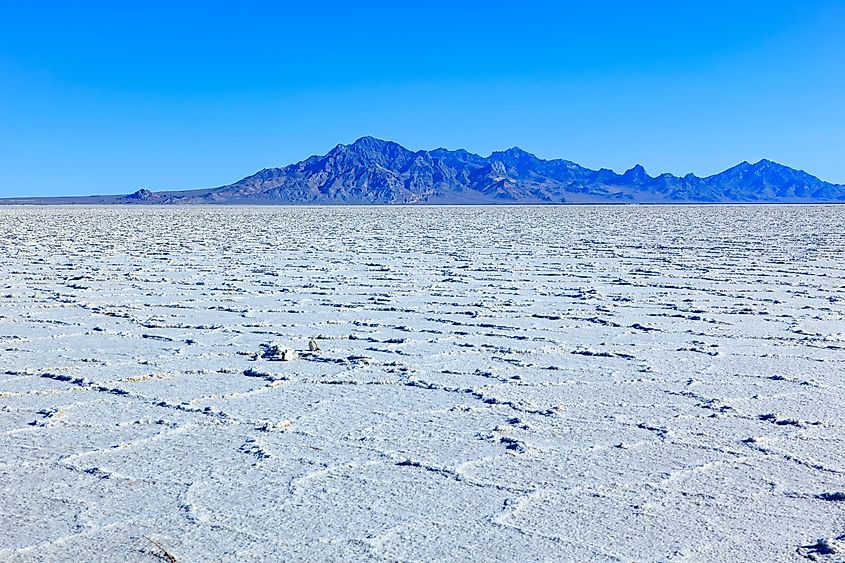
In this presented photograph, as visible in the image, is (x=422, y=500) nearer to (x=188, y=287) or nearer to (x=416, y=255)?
(x=188, y=287)

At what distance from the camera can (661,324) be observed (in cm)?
641

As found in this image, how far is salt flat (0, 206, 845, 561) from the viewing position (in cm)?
264

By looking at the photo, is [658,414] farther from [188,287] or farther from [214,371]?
[188,287]

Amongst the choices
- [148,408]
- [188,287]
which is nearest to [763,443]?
[148,408]

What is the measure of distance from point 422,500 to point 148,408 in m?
1.63

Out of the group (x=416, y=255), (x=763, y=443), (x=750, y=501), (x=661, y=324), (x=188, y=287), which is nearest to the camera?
(x=750, y=501)

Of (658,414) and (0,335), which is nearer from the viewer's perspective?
(658,414)

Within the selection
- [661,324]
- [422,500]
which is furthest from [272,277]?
[422,500]

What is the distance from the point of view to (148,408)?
157 inches

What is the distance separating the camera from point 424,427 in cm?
374

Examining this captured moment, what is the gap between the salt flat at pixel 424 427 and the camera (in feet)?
8.65

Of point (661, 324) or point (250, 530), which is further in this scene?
point (661, 324)

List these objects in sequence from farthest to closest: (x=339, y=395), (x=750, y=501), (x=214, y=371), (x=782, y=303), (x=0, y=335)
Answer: (x=782, y=303) → (x=0, y=335) → (x=214, y=371) → (x=339, y=395) → (x=750, y=501)

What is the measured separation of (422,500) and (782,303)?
218 inches
